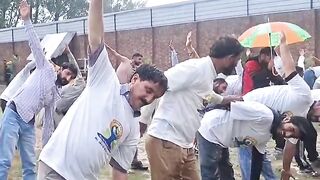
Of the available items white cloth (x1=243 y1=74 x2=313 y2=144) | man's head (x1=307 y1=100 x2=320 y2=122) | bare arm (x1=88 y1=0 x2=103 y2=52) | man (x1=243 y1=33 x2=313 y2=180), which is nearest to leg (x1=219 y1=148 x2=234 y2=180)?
man (x1=243 y1=33 x2=313 y2=180)

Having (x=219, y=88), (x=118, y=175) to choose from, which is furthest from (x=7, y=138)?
(x=219, y=88)

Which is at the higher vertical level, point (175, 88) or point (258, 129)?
point (175, 88)

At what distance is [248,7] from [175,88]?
22.0m

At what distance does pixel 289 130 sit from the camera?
16.0 ft

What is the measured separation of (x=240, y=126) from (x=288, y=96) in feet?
1.88

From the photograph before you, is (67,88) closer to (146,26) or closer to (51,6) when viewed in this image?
(146,26)

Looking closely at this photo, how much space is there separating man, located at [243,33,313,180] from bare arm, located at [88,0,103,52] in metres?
2.53

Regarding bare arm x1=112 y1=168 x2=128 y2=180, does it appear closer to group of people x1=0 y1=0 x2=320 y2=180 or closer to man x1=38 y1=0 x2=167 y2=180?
group of people x1=0 y1=0 x2=320 y2=180

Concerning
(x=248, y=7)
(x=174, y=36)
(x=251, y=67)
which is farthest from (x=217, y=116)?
(x=174, y=36)

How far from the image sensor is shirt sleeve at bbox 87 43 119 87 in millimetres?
3602

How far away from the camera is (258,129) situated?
18.2 ft

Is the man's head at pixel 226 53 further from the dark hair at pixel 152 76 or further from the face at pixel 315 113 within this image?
the dark hair at pixel 152 76

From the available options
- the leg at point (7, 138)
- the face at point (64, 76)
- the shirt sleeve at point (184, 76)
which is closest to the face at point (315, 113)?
the shirt sleeve at point (184, 76)

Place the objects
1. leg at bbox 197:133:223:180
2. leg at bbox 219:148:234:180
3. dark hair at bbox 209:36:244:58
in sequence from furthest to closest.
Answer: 1. leg at bbox 219:148:234:180
2. leg at bbox 197:133:223:180
3. dark hair at bbox 209:36:244:58
